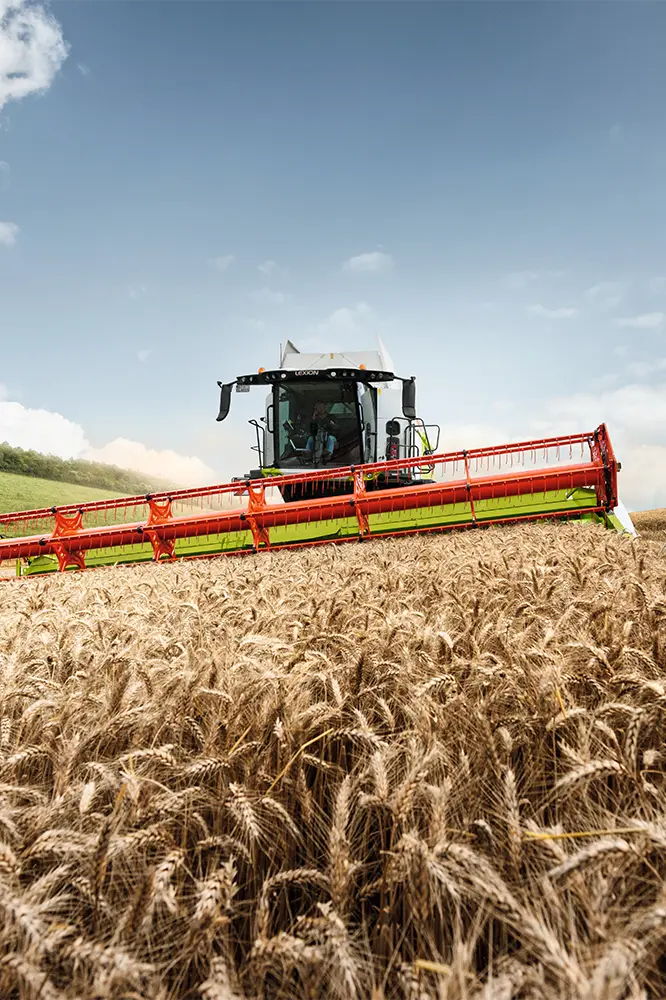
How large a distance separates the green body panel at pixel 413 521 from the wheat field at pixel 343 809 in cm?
528

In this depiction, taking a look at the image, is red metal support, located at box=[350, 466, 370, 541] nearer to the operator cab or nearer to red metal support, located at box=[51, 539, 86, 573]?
the operator cab

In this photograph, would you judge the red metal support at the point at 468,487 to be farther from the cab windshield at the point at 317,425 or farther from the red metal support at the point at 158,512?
the red metal support at the point at 158,512

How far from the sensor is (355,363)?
12.2m

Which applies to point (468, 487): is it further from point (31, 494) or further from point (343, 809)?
point (31, 494)

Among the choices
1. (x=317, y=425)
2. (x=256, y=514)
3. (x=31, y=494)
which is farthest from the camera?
(x=31, y=494)

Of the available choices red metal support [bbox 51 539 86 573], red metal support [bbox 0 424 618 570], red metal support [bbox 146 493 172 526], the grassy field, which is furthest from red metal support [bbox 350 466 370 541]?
the grassy field

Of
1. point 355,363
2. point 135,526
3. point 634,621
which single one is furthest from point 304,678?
point 355,363

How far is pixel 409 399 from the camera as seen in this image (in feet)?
30.2

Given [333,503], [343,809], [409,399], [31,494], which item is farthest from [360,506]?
[31,494]

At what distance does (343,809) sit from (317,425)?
31.0 feet

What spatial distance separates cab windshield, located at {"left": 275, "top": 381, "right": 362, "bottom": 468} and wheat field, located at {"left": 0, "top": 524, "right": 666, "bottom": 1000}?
794cm

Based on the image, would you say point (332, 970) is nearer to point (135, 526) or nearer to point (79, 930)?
point (79, 930)

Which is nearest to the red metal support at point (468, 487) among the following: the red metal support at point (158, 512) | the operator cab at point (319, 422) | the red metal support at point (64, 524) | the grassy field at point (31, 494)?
the operator cab at point (319, 422)

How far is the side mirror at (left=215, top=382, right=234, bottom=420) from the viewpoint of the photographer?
9.27 metres
